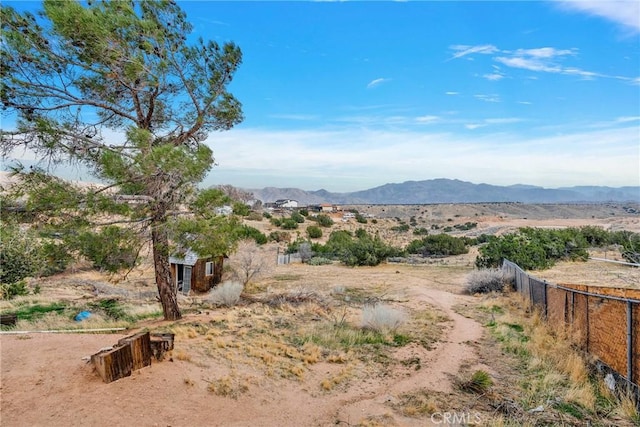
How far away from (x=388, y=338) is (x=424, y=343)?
0.96 m

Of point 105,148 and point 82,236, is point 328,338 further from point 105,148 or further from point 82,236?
point 105,148

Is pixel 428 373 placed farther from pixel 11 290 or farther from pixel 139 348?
pixel 11 290

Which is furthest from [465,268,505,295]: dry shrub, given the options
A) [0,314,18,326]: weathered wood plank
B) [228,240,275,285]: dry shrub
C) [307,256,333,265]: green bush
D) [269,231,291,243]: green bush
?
[269,231,291,243]: green bush

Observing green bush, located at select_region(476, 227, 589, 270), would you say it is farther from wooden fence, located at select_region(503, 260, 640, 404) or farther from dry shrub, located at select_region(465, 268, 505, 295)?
wooden fence, located at select_region(503, 260, 640, 404)

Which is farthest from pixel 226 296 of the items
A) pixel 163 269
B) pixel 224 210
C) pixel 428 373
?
pixel 428 373

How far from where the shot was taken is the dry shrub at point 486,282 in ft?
65.0

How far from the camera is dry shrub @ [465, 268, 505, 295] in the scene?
65.0ft

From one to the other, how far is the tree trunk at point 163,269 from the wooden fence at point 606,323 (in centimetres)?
978

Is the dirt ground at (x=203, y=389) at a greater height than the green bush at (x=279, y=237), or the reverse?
the dirt ground at (x=203, y=389)

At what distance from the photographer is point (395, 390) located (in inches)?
317

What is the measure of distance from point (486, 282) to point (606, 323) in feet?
39.0

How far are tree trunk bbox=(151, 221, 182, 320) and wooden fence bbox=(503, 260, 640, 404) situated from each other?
9782 mm

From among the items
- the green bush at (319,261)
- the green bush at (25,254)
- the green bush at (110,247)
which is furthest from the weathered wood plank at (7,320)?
the green bush at (319,261)

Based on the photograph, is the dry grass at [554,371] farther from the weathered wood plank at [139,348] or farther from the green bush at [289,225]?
the green bush at [289,225]
